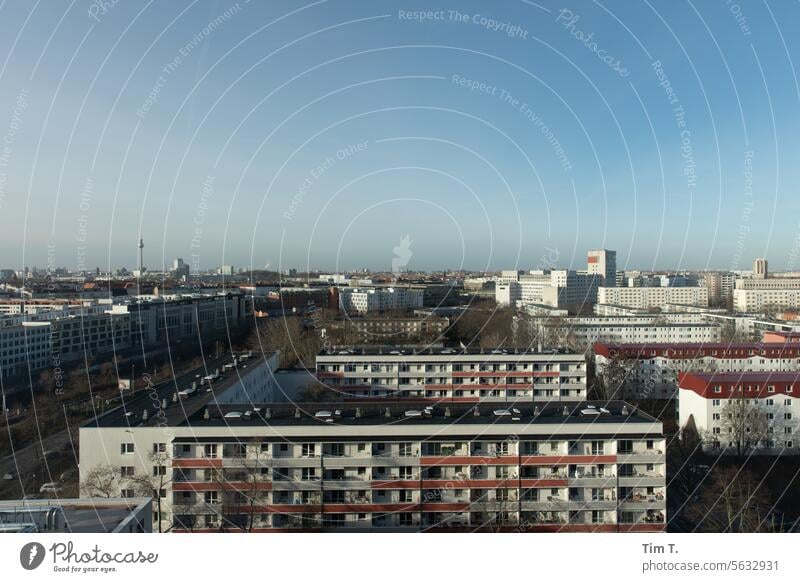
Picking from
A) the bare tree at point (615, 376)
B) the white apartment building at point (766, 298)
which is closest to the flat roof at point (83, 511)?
the bare tree at point (615, 376)

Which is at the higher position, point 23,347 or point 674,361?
point 23,347

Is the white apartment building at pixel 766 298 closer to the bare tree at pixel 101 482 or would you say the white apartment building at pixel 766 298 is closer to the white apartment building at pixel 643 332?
the white apartment building at pixel 643 332

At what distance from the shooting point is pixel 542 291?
17281 mm

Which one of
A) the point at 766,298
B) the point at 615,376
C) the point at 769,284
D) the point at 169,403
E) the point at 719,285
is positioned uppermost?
the point at 769,284

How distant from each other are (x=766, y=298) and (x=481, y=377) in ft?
38.6

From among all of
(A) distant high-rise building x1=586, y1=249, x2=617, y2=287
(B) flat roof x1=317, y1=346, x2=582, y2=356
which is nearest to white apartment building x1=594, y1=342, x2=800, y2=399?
(B) flat roof x1=317, y1=346, x2=582, y2=356

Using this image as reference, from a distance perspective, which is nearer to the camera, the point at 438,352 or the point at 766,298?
the point at 438,352

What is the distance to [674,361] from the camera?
6148mm

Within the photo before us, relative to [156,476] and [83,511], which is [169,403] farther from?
[83,511]

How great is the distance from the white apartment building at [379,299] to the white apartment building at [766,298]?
360 inches

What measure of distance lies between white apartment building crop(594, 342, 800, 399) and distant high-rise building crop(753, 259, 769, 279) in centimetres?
1229

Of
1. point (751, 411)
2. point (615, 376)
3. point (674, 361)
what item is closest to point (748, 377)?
point (751, 411)

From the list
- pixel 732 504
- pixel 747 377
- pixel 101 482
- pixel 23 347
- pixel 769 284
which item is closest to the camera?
pixel 101 482

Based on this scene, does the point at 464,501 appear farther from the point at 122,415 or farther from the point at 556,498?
the point at 122,415
